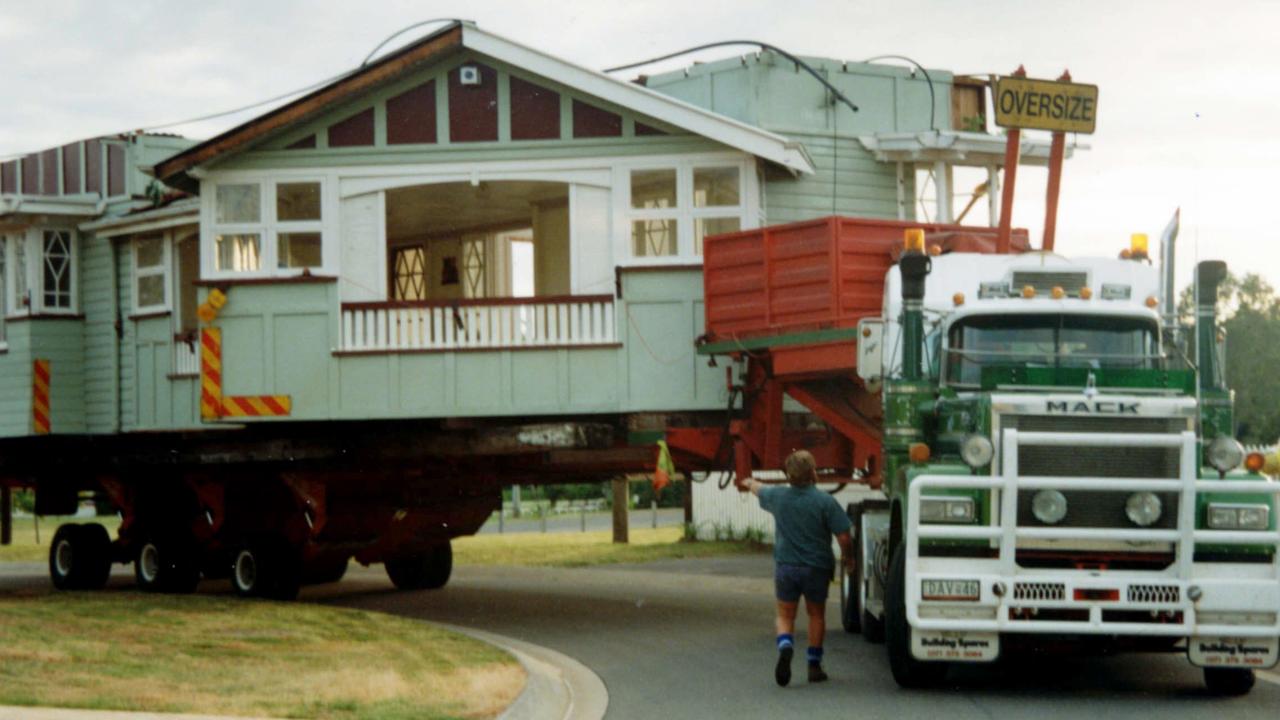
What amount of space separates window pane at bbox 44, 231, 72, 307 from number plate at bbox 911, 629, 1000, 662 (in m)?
16.0

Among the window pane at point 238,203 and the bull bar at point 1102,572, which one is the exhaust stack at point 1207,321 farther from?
the window pane at point 238,203

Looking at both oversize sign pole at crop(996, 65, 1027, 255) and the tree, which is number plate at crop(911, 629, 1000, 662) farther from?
the tree

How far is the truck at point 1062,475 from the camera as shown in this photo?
11836 millimetres

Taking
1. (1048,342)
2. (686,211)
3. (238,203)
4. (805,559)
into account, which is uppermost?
(238,203)

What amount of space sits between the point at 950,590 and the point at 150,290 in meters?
15.0

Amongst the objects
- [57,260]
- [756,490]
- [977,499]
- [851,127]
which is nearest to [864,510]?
[756,490]

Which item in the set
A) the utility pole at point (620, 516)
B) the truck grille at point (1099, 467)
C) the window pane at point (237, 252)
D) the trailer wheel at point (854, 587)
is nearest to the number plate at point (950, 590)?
the truck grille at point (1099, 467)

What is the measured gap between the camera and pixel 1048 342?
13578 mm

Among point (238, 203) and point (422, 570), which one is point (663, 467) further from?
point (422, 570)

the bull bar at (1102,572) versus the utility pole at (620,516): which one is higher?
the bull bar at (1102,572)

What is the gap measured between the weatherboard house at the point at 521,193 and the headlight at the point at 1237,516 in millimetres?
7159

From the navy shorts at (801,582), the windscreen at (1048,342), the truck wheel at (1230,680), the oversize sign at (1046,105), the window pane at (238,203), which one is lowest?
the truck wheel at (1230,680)

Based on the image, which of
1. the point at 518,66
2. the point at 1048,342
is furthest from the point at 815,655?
the point at 518,66

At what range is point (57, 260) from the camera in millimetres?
24594
